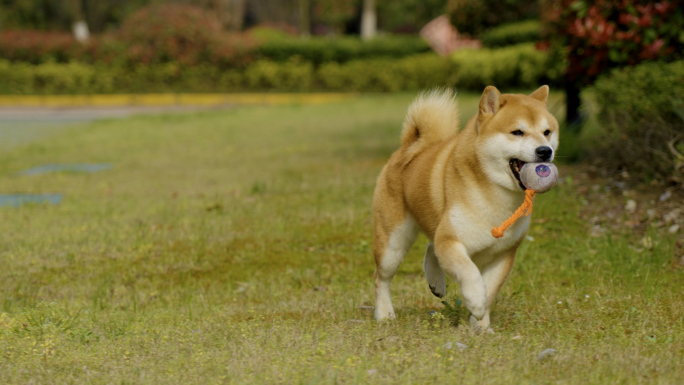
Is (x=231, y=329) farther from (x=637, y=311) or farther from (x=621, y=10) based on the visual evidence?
(x=621, y=10)

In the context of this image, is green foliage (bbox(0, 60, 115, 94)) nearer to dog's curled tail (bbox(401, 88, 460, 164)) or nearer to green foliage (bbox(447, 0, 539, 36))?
green foliage (bbox(447, 0, 539, 36))

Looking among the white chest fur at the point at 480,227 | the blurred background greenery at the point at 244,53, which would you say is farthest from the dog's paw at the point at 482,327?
the blurred background greenery at the point at 244,53

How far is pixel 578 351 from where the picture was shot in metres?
3.86

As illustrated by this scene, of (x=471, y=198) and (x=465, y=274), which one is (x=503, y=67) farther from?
(x=465, y=274)

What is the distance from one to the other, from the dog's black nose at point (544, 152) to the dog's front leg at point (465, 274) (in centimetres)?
61

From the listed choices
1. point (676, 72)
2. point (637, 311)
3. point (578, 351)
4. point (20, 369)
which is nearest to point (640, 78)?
point (676, 72)

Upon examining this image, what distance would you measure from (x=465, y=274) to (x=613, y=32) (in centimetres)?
557

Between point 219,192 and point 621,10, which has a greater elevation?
point 621,10

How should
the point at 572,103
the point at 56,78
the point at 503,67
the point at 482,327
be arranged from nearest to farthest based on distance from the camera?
the point at 482,327 → the point at 572,103 → the point at 503,67 → the point at 56,78

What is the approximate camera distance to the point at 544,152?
12.4ft

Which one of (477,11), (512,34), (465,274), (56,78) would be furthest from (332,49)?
(465,274)

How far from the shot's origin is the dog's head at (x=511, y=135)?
12.6 ft

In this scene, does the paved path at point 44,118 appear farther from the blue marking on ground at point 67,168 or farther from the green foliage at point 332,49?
the green foliage at point 332,49

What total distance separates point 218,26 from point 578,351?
2910 cm
